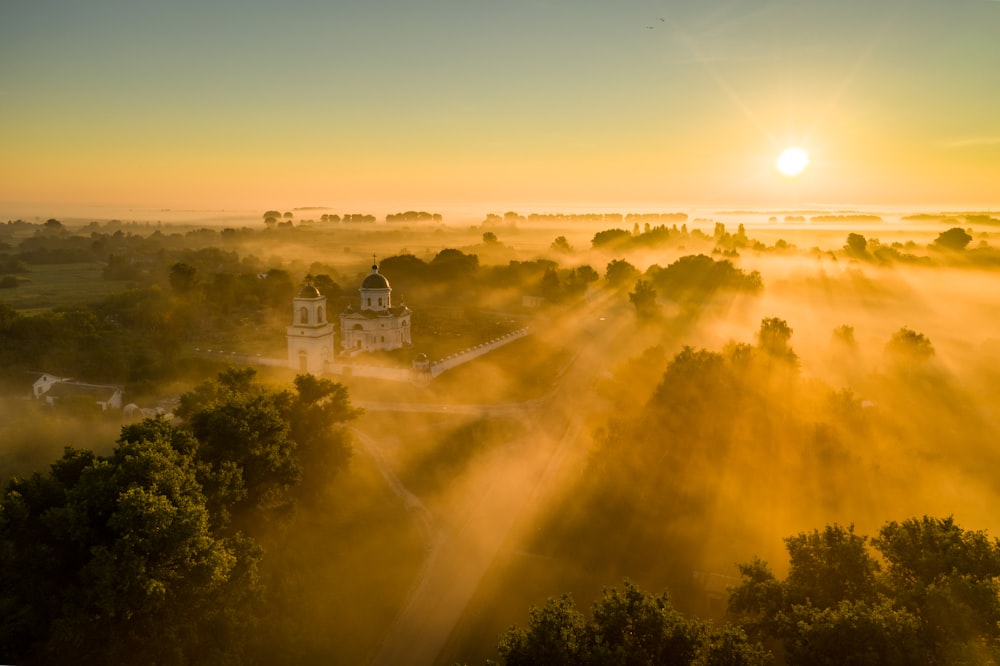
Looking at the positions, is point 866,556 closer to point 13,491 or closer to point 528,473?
point 528,473

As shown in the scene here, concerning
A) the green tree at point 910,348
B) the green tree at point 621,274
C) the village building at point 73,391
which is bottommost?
the village building at point 73,391

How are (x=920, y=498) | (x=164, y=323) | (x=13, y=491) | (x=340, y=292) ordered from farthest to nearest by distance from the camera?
(x=340, y=292)
(x=164, y=323)
(x=920, y=498)
(x=13, y=491)

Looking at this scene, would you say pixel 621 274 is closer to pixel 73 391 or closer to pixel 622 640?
pixel 73 391

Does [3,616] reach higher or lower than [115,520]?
lower

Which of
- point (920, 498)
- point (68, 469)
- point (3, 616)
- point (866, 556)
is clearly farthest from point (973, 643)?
point (68, 469)

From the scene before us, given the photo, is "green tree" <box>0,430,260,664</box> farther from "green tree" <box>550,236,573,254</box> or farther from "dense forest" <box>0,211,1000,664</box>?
"green tree" <box>550,236,573,254</box>

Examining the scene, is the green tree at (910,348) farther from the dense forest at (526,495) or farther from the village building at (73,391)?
the village building at (73,391)

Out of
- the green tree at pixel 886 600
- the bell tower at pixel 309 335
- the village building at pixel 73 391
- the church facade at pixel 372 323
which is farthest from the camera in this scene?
the church facade at pixel 372 323

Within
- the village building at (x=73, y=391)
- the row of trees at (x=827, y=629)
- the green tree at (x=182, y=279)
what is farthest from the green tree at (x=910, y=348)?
the green tree at (x=182, y=279)
